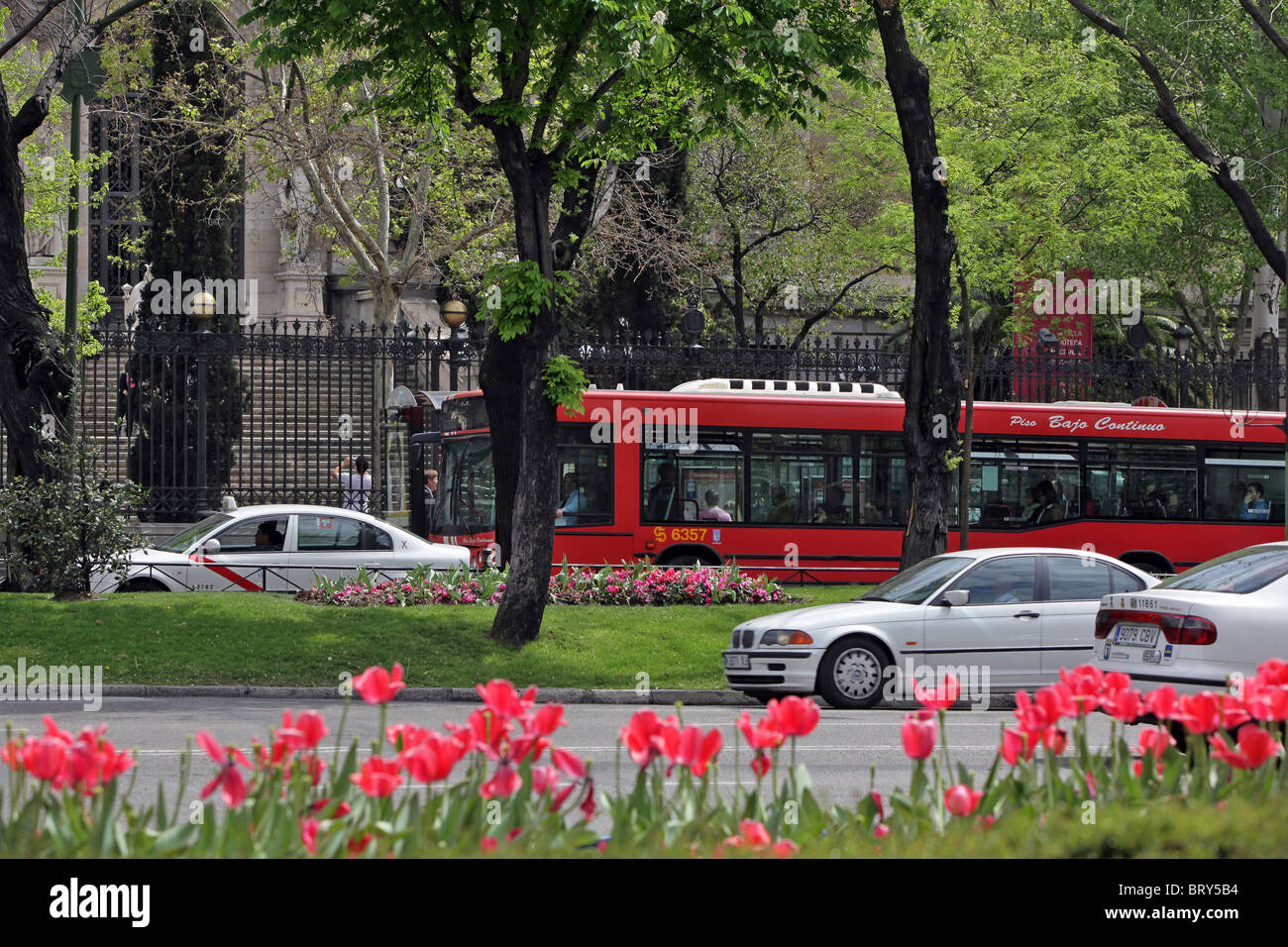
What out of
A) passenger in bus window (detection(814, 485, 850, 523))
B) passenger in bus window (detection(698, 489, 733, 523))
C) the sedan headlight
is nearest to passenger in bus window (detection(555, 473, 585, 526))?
passenger in bus window (detection(698, 489, 733, 523))

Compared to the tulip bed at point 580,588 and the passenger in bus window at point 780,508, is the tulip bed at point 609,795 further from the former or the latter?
the passenger in bus window at point 780,508

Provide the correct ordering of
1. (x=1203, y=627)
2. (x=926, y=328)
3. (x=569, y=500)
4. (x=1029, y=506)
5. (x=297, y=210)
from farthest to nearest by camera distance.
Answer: (x=297, y=210), (x=1029, y=506), (x=569, y=500), (x=926, y=328), (x=1203, y=627)

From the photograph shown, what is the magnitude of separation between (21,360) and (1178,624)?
1316 centimetres

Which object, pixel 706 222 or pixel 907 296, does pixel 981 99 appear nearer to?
pixel 907 296

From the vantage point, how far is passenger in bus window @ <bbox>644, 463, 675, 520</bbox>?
885 inches

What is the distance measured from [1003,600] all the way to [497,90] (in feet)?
54.3

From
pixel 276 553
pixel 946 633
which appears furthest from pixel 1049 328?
pixel 946 633

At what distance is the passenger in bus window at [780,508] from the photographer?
23016 millimetres

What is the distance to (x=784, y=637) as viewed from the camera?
531 inches

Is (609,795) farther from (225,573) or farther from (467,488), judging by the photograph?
(467,488)

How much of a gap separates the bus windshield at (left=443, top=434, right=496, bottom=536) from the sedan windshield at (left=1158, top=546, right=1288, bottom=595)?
43.7ft

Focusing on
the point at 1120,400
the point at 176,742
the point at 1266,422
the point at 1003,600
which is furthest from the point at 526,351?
the point at 1120,400
